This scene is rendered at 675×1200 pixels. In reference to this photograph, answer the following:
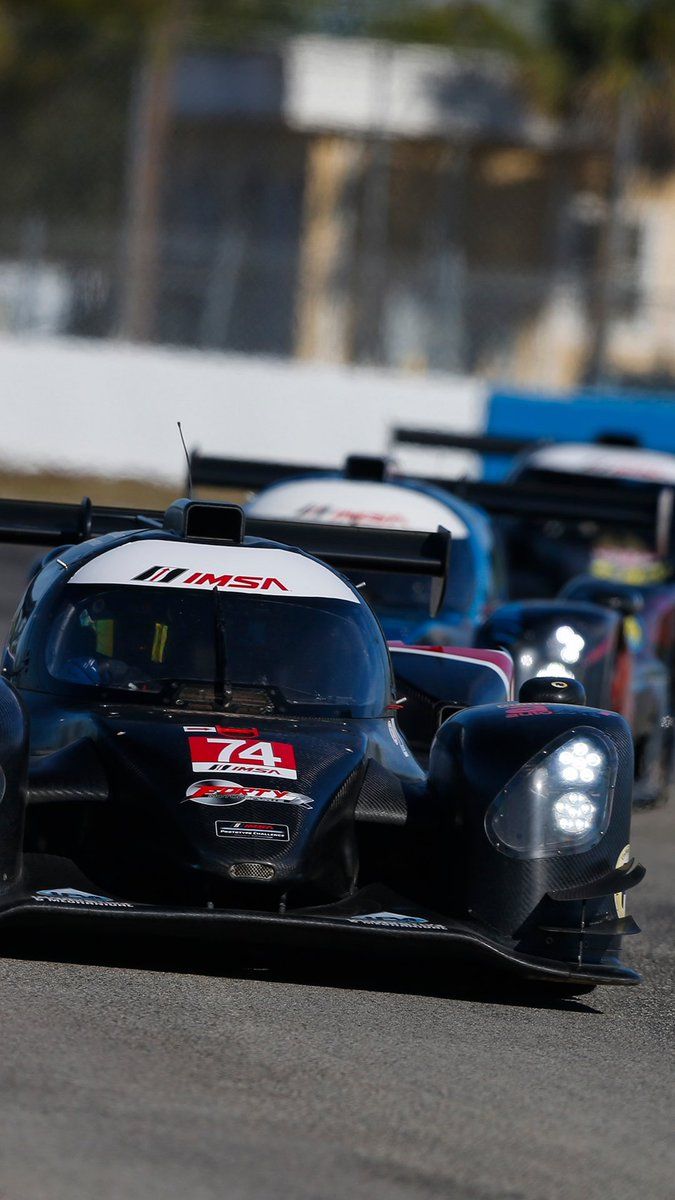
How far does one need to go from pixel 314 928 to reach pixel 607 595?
5819 millimetres

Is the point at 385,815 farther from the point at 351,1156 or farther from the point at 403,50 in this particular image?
the point at 403,50

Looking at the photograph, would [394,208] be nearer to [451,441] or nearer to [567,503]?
[451,441]

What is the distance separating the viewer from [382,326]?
27422mm

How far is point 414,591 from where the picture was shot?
410 inches

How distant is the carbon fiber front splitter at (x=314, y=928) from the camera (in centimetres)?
543

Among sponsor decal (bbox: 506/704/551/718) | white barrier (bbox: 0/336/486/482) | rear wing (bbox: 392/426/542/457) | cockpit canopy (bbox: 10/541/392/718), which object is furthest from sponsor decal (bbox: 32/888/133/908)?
white barrier (bbox: 0/336/486/482)

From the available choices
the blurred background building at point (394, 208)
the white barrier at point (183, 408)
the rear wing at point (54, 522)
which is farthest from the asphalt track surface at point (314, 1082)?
the blurred background building at point (394, 208)

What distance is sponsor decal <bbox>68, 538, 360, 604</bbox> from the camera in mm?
6801

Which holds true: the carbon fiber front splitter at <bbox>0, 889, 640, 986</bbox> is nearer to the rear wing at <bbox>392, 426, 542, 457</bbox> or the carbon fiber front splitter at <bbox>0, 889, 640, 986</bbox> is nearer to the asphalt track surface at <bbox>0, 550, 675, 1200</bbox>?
the asphalt track surface at <bbox>0, 550, 675, 1200</bbox>

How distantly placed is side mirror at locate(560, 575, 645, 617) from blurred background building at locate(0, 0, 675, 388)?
13140 mm

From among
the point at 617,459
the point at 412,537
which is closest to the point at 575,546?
the point at 617,459

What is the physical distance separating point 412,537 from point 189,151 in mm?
29309

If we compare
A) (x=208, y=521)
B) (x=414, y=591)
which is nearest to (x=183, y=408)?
Result: (x=414, y=591)

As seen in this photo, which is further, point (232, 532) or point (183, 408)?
point (183, 408)
